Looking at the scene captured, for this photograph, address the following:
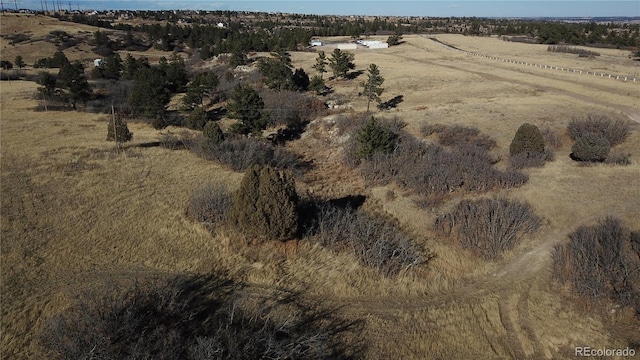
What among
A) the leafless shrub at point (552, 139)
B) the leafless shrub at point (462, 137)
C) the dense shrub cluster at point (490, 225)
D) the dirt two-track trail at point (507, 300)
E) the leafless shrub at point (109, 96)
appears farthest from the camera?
the leafless shrub at point (109, 96)

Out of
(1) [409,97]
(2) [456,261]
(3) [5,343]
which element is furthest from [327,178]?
(1) [409,97]

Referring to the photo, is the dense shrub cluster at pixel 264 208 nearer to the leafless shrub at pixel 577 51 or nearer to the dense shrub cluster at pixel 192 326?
the dense shrub cluster at pixel 192 326

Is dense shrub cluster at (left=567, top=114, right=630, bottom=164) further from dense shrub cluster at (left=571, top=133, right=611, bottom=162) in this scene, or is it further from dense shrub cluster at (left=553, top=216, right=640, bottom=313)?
dense shrub cluster at (left=553, top=216, right=640, bottom=313)

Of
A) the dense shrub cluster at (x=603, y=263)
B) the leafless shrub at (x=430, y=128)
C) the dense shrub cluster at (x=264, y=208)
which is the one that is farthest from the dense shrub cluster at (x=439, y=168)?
the dense shrub cluster at (x=264, y=208)

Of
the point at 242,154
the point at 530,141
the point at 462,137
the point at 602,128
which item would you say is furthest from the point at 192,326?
the point at 602,128

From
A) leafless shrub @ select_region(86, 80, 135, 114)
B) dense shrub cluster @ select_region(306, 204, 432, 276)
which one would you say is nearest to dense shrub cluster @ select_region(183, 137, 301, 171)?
dense shrub cluster @ select_region(306, 204, 432, 276)

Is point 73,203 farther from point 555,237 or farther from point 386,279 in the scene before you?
point 555,237

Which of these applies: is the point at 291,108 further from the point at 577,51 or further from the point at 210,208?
the point at 577,51
